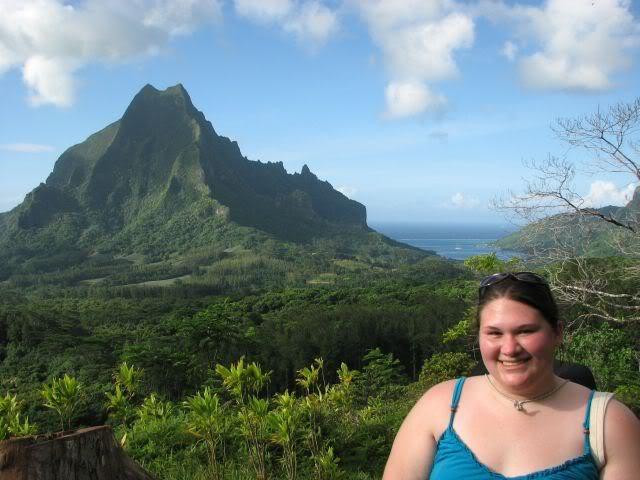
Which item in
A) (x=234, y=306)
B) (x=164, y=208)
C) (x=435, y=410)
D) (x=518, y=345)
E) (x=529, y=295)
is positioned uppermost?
(x=164, y=208)

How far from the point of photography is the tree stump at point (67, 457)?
153 cm

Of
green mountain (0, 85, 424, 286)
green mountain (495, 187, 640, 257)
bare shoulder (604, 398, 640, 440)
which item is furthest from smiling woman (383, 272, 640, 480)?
green mountain (0, 85, 424, 286)

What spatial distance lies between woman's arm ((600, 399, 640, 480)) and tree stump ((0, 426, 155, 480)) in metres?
1.40

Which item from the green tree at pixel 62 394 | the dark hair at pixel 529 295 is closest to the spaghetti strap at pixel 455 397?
the dark hair at pixel 529 295

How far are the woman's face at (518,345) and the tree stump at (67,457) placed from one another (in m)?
1.22

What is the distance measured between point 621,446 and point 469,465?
1.02 ft

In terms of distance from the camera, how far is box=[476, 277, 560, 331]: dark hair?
123 cm

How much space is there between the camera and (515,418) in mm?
1200

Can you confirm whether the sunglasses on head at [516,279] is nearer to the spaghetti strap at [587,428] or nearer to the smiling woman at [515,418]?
the smiling woman at [515,418]

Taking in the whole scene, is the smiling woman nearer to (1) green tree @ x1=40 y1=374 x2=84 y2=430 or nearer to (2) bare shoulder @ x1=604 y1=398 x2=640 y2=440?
(2) bare shoulder @ x1=604 y1=398 x2=640 y2=440

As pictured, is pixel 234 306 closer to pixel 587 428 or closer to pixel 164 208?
pixel 587 428

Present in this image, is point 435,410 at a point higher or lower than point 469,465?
higher

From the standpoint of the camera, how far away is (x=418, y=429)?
1.24 meters

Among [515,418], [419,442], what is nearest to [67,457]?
[419,442]
